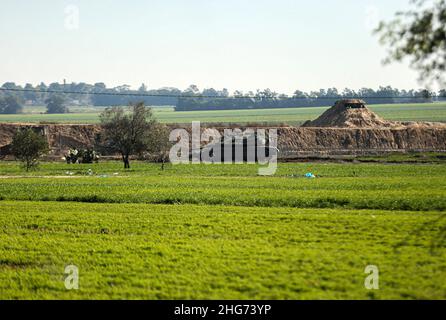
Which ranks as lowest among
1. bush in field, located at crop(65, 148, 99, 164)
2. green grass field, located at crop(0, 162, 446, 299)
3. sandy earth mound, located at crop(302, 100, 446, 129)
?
bush in field, located at crop(65, 148, 99, 164)

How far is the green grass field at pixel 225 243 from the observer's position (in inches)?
613

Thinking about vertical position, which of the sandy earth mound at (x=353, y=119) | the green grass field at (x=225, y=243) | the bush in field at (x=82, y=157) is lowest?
the bush in field at (x=82, y=157)

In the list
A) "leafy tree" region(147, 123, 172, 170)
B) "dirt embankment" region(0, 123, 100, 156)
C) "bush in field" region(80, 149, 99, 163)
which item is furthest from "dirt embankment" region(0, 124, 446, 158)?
"leafy tree" region(147, 123, 172, 170)

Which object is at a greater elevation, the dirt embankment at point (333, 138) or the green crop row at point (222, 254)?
the green crop row at point (222, 254)

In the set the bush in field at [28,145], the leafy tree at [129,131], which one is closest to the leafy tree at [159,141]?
the leafy tree at [129,131]

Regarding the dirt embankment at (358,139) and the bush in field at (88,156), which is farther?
the dirt embankment at (358,139)

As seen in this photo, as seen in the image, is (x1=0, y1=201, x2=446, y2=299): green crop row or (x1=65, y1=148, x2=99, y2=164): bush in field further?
(x1=65, y1=148, x2=99, y2=164): bush in field

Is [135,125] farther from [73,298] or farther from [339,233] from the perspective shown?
[73,298]

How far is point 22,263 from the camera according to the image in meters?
19.0

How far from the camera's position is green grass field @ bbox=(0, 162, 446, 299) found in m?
15.6

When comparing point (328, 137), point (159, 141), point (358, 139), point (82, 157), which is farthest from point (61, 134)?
point (358, 139)

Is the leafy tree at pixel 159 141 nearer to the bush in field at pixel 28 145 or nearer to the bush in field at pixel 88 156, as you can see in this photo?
the bush in field at pixel 28 145

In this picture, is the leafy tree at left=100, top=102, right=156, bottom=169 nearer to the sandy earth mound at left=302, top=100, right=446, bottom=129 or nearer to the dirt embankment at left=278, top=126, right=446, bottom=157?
the dirt embankment at left=278, top=126, right=446, bottom=157
